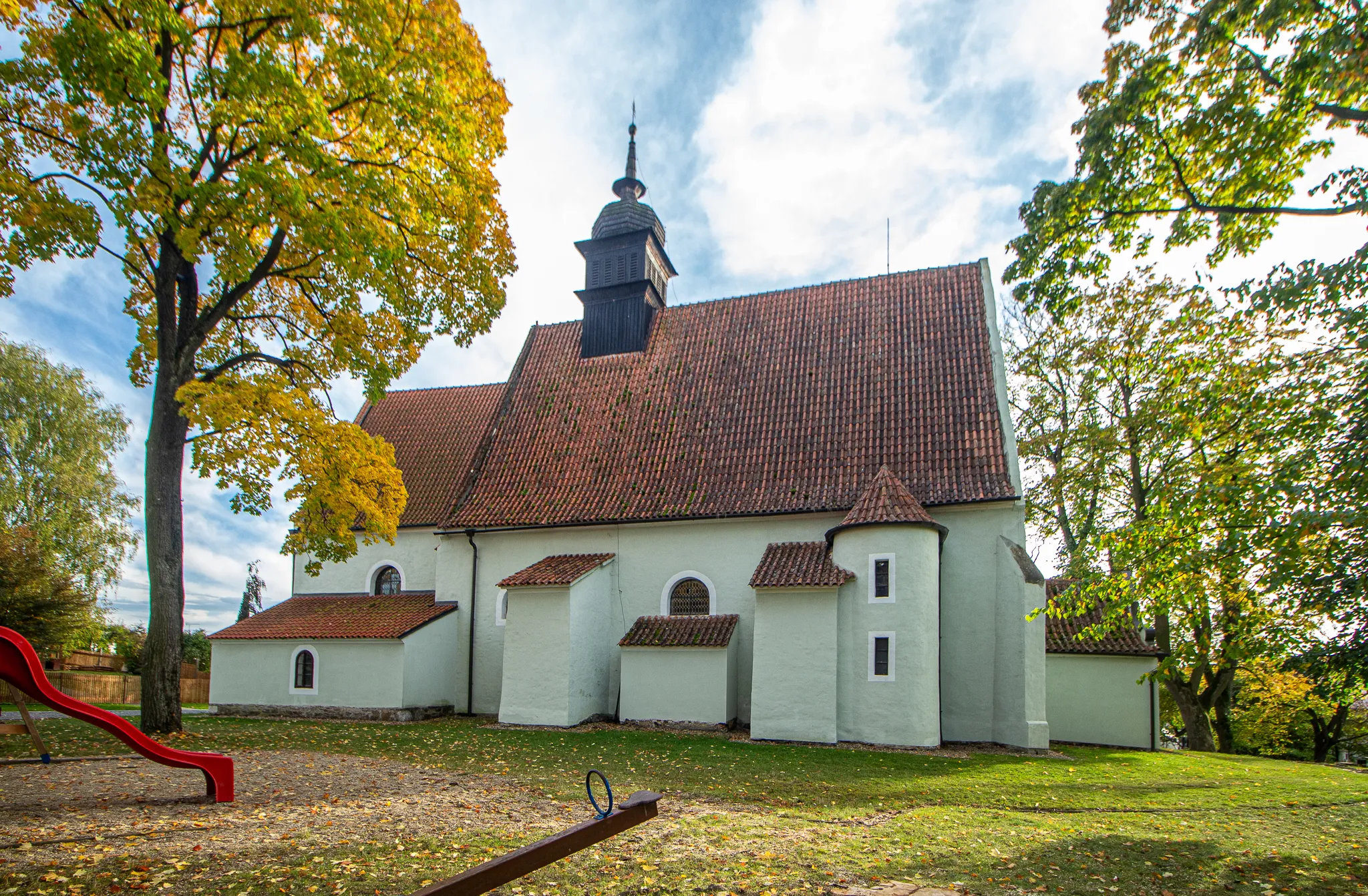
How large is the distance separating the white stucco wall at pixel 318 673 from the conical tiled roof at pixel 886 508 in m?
10.5

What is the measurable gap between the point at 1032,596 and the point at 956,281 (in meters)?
8.33

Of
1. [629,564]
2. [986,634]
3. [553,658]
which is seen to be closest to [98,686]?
[553,658]

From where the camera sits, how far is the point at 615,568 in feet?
61.8

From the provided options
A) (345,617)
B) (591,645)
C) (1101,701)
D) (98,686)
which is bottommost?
(98,686)

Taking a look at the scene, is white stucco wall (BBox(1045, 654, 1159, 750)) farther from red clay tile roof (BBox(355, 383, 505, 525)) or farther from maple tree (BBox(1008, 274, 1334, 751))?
red clay tile roof (BBox(355, 383, 505, 525))

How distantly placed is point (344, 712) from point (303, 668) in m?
1.65

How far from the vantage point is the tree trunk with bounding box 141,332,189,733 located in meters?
12.2

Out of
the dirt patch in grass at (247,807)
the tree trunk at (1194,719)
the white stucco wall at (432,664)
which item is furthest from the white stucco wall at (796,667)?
the tree trunk at (1194,719)

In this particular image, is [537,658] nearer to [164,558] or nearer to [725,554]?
[725,554]

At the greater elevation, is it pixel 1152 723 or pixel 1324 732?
pixel 1152 723

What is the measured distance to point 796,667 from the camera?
1562 centimetres

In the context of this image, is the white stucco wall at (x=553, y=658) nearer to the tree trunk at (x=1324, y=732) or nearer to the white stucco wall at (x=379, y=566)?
the white stucco wall at (x=379, y=566)

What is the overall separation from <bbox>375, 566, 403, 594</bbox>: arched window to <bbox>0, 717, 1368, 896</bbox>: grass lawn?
25.5 feet

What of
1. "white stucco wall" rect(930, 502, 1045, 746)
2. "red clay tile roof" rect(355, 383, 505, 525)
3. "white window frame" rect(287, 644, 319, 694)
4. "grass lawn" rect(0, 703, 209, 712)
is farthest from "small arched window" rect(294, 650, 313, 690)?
"white stucco wall" rect(930, 502, 1045, 746)
